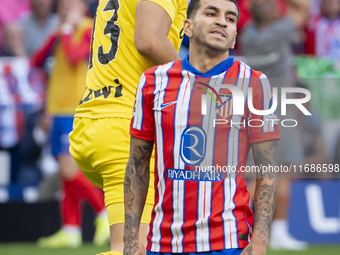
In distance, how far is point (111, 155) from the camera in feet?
13.4

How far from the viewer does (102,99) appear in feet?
13.7

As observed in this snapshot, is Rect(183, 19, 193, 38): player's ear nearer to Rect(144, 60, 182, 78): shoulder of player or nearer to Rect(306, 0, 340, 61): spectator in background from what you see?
Rect(144, 60, 182, 78): shoulder of player

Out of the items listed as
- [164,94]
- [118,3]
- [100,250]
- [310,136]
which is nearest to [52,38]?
[100,250]

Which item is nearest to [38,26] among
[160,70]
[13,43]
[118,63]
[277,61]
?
[13,43]

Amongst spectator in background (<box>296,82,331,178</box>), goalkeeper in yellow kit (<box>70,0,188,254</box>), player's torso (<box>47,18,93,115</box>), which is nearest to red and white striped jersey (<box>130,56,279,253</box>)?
goalkeeper in yellow kit (<box>70,0,188,254</box>)

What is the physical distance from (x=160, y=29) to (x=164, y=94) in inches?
22.0

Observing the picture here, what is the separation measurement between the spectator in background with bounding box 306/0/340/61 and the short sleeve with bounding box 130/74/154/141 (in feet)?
23.4

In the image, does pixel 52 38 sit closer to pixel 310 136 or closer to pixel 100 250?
pixel 100 250

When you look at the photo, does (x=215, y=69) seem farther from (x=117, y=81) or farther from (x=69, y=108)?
(x=69, y=108)

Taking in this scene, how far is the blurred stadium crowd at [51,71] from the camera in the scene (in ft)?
26.9

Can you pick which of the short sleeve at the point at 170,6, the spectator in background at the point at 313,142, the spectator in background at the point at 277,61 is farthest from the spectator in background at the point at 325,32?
the short sleeve at the point at 170,6

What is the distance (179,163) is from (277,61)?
16.0 ft

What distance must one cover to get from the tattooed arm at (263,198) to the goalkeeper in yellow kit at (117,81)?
2.49ft

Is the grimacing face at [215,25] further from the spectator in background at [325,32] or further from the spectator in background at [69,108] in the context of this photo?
the spectator in background at [325,32]
